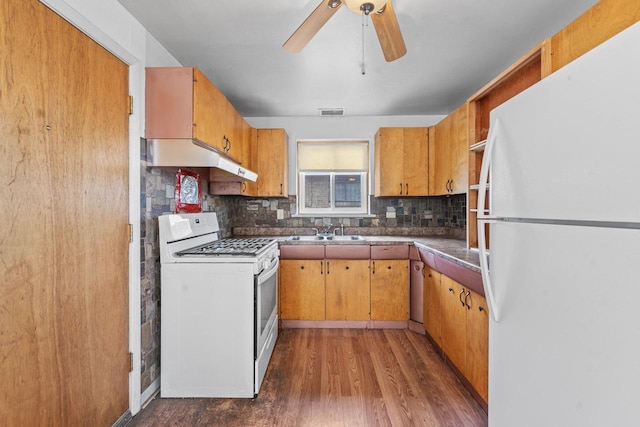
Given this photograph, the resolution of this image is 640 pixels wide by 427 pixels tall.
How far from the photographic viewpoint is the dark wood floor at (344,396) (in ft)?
5.17

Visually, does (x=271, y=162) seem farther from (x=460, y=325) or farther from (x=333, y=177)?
(x=460, y=325)

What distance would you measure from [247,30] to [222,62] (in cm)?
51

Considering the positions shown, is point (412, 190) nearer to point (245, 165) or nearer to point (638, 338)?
point (245, 165)

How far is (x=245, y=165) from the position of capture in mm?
2852

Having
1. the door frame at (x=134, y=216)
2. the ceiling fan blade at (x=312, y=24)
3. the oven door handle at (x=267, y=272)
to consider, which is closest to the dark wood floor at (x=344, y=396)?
→ the door frame at (x=134, y=216)

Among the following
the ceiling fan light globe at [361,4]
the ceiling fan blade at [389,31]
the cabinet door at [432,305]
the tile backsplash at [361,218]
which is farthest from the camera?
the tile backsplash at [361,218]

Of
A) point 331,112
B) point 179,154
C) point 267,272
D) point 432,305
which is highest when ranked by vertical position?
point 331,112

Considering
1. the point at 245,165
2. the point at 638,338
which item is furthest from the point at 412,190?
the point at 638,338

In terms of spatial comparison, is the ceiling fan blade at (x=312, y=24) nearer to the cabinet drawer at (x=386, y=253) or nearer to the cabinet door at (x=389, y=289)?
the cabinet drawer at (x=386, y=253)

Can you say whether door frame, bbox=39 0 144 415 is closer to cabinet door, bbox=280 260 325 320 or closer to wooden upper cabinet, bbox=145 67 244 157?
wooden upper cabinet, bbox=145 67 244 157

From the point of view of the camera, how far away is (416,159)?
10.1ft

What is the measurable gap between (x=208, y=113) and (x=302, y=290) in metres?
1.85

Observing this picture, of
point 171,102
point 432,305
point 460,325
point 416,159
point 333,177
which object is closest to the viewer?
point 171,102

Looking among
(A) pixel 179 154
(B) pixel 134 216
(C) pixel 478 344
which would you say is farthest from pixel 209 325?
(C) pixel 478 344
